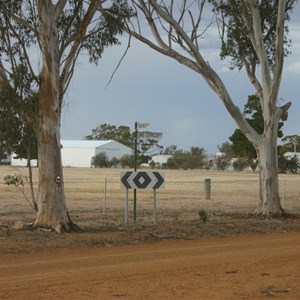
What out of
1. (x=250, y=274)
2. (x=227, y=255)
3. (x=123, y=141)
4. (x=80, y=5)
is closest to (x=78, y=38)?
(x=80, y=5)

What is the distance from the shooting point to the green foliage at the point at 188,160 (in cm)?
11750

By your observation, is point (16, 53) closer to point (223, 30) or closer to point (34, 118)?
point (34, 118)

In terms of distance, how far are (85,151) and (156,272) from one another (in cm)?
11571

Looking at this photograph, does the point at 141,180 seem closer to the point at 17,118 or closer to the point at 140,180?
the point at 140,180

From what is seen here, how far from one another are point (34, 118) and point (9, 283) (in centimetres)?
700

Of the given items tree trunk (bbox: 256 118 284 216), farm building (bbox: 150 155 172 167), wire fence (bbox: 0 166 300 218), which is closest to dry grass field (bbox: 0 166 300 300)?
tree trunk (bbox: 256 118 284 216)

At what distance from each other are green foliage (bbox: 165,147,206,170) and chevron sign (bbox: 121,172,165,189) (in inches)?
3918

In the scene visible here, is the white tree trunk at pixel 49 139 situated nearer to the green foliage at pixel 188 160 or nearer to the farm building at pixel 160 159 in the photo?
the green foliage at pixel 188 160

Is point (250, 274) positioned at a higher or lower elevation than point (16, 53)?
lower

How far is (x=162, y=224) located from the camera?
16625 millimetres

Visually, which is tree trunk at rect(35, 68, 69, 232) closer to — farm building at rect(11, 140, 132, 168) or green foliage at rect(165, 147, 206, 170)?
green foliage at rect(165, 147, 206, 170)

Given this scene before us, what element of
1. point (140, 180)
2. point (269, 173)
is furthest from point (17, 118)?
point (269, 173)

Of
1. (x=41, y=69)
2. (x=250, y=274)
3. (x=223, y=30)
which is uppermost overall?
(x=223, y=30)

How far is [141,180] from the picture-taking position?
51.5 feet
